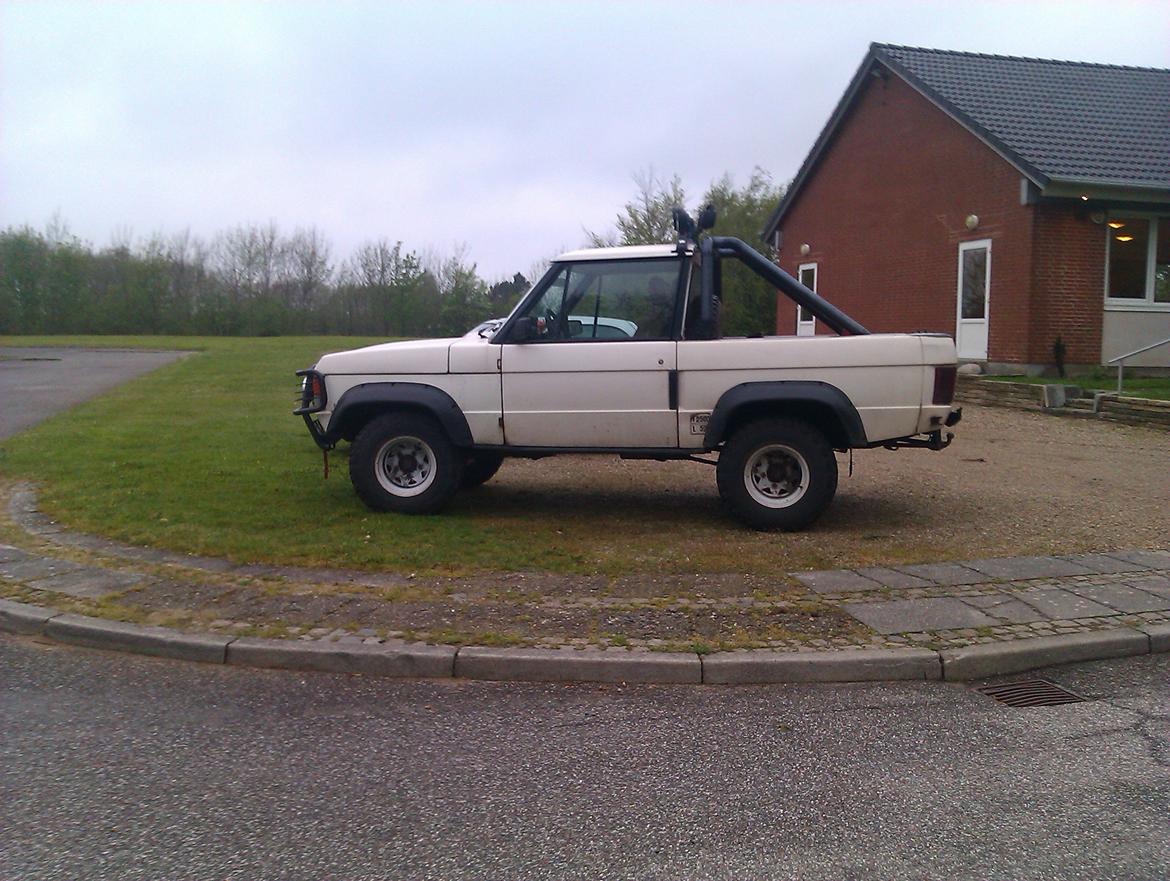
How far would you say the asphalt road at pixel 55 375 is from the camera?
16566 mm

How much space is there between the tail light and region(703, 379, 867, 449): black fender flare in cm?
61

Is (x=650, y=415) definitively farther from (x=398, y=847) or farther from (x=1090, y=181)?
(x=1090, y=181)

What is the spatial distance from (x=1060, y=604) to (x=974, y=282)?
1401 centimetres

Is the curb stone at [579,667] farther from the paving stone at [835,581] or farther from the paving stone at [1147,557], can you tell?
the paving stone at [1147,557]

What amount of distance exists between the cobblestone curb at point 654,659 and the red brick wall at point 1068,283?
41.9ft

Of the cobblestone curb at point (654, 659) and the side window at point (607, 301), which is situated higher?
the side window at point (607, 301)

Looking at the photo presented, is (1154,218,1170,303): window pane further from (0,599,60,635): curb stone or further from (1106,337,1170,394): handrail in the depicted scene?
(0,599,60,635): curb stone

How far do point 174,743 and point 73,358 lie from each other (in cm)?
2949

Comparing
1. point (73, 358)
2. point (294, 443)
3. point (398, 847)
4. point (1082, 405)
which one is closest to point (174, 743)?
point (398, 847)

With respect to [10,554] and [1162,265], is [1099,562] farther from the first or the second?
[1162,265]

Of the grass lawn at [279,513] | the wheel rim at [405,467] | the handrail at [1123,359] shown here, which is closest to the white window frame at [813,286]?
the handrail at [1123,359]

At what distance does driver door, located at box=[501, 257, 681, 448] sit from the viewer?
7875 mm

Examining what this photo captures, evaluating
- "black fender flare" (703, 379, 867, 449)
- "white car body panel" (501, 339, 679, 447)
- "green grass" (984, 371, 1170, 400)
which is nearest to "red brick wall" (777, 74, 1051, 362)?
"green grass" (984, 371, 1170, 400)

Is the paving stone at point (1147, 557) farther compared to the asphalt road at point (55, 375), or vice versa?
the asphalt road at point (55, 375)
